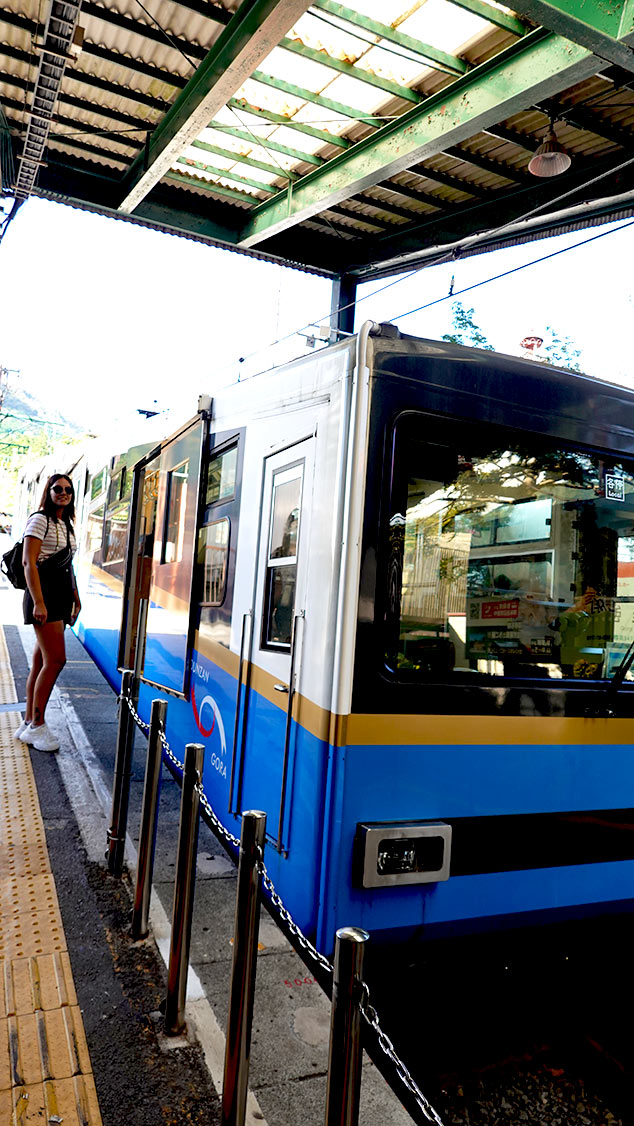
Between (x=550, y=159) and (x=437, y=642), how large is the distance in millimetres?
5995

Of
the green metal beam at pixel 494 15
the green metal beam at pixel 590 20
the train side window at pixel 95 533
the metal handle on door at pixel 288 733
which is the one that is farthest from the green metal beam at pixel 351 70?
the metal handle on door at pixel 288 733

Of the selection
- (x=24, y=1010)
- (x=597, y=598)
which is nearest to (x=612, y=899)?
(x=597, y=598)

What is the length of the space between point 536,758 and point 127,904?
1.97 m

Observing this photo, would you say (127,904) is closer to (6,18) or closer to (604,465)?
(604,465)

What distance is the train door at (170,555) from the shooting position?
478 cm

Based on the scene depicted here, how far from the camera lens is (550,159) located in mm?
7078

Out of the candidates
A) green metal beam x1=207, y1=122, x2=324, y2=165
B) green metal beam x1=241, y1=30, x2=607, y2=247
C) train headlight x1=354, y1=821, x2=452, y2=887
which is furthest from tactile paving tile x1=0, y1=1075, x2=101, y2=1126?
green metal beam x1=207, y1=122, x2=324, y2=165

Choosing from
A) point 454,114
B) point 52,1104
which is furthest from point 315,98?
point 52,1104

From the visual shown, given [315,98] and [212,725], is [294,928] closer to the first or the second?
[212,725]

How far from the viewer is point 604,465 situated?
11.3 feet

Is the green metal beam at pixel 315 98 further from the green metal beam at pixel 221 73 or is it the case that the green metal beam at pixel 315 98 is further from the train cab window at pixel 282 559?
the train cab window at pixel 282 559

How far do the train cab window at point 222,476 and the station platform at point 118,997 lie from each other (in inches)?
78.6

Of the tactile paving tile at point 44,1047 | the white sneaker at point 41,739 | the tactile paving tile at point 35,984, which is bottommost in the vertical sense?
the tactile paving tile at point 44,1047

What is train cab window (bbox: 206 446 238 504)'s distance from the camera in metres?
4.28
